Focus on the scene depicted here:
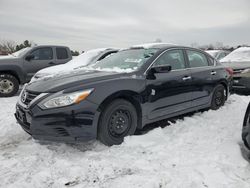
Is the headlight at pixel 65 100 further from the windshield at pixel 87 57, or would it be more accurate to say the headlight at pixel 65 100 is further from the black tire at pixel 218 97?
the windshield at pixel 87 57

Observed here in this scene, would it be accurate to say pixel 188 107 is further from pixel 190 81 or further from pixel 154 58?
pixel 154 58

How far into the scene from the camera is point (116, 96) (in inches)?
Answer: 155

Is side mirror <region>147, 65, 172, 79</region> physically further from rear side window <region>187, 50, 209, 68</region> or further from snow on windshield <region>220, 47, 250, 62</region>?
snow on windshield <region>220, 47, 250, 62</region>

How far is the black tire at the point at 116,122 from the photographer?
3.82 m

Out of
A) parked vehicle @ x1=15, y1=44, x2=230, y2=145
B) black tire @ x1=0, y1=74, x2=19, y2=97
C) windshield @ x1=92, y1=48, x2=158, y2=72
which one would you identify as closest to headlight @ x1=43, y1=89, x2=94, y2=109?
parked vehicle @ x1=15, y1=44, x2=230, y2=145

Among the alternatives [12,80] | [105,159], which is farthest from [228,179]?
[12,80]

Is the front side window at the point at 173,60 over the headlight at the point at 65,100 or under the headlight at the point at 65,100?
over

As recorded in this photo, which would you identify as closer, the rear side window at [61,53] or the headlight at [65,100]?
the headlight at [65,100]

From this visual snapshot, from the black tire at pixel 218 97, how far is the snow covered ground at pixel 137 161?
1.32 m

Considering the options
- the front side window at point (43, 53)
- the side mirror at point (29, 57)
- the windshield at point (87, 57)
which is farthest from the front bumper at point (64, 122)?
the front side window at point (43, 53)

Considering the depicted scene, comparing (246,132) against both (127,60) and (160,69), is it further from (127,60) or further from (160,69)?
(127,60)

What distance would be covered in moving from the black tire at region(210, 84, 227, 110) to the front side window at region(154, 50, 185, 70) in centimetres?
132

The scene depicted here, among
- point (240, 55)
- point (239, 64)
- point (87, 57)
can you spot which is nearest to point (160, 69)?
point (87, 57)

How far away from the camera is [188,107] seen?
5.20 m
